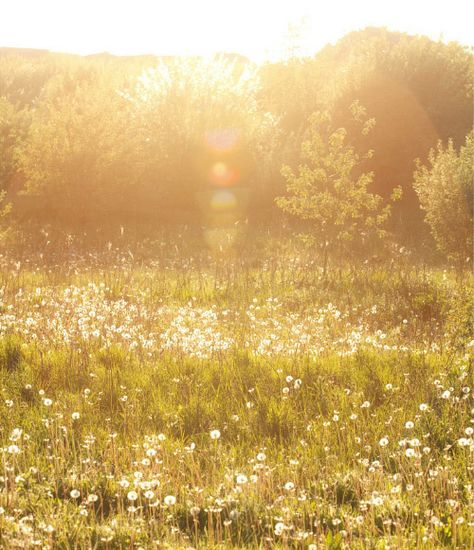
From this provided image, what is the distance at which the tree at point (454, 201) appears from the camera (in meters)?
19.3

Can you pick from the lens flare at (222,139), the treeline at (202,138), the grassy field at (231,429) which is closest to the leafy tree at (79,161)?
the treeline at (202,138)

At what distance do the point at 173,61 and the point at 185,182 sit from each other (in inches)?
318

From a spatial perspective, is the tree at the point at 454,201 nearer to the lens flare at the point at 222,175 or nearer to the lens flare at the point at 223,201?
the lens flare at the point at 223,201

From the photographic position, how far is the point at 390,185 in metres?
30.2

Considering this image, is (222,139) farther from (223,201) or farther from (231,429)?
(231,429)

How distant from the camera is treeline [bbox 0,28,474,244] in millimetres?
27312

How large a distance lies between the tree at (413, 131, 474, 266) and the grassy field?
886cm

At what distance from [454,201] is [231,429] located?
16246 mm

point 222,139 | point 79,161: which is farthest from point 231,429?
point 222,139

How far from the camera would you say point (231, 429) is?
18.4 ft

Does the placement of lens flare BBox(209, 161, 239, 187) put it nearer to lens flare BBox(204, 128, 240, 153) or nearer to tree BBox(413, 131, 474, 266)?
lens flare BBox(204, 128, 240, 153)

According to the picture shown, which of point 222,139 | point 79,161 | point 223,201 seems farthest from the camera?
point 222,139

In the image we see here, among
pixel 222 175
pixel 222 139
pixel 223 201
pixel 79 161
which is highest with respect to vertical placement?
pixel 222 139

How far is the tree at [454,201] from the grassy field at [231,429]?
8861mm
